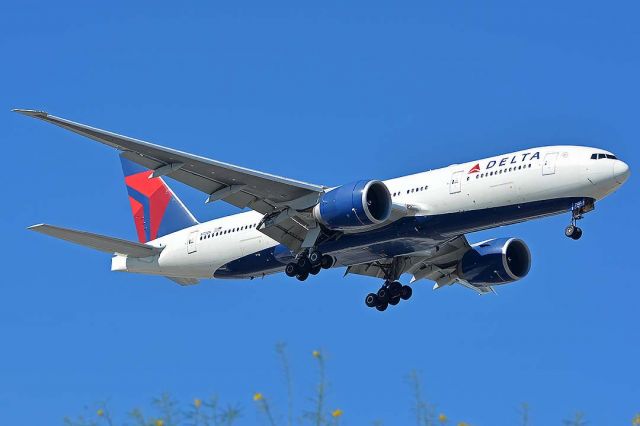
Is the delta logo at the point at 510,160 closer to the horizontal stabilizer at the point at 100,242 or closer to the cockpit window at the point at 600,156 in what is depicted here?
the cockpit window at the point at 600,156

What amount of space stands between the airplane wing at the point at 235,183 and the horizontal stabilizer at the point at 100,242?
5224 mm

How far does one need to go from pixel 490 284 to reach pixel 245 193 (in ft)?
39.4

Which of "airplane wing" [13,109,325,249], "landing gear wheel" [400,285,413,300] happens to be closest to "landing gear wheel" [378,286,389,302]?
"landing gear wheel" [400,285,413,300]

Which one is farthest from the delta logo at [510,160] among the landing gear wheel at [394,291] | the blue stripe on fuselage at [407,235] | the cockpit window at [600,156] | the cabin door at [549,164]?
the landing gear wheel at [394,291]

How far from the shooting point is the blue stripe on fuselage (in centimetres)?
3653

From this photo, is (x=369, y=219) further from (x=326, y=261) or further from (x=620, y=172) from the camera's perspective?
(x=620, y=172)

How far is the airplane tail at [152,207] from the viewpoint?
158 ft

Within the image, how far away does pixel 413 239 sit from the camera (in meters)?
38.8

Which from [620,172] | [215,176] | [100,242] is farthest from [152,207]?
[620,172]

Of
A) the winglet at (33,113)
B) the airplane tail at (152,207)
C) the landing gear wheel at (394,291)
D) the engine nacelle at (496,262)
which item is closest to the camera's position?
the winglet at (33,113)

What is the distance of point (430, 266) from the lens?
45.4m

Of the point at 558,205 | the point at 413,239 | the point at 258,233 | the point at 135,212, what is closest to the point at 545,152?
the point at 558,205

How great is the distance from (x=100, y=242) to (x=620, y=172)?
67.4ft

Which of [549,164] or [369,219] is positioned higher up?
[549,164]
